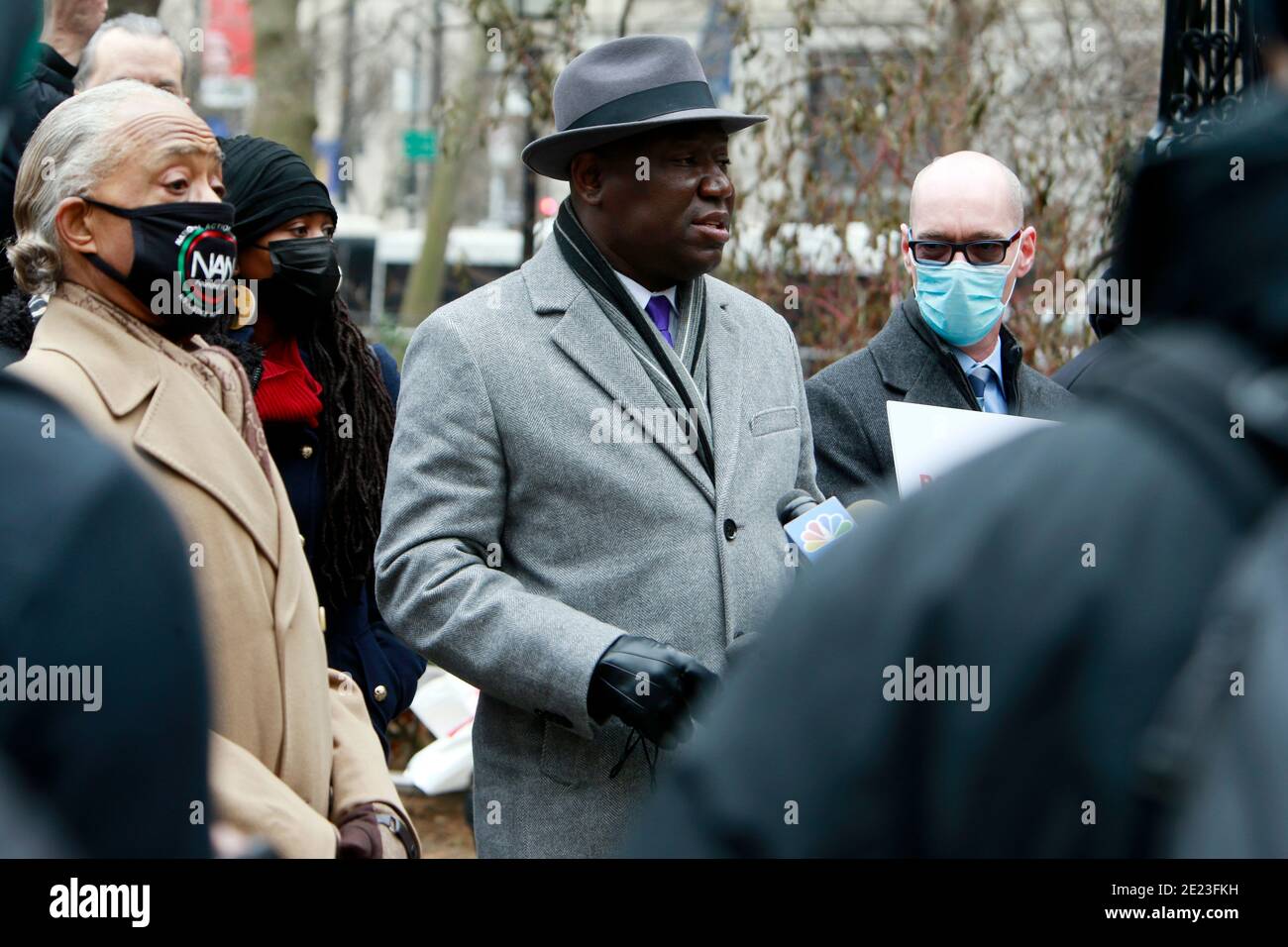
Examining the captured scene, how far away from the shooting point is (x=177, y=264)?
9.87 ft

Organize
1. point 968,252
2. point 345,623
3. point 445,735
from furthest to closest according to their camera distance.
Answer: point 445,735 → point 968,252 → point 345,623

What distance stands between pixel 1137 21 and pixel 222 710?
1406cm

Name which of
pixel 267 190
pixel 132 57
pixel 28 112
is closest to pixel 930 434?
pixel 267 190

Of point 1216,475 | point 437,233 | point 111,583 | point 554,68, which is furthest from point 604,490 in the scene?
point 437,233

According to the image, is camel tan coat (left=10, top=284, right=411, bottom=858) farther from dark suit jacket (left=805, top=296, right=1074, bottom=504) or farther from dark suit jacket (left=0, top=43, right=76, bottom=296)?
dark suit jacket (left=805, top=296, right=1074, bottom=504)

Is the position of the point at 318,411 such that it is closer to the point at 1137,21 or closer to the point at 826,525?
the point at 826,525

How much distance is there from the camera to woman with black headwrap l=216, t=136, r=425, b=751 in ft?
12.8

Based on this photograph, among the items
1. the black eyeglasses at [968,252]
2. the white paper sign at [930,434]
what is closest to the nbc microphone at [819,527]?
the white paper sign at [930,434]

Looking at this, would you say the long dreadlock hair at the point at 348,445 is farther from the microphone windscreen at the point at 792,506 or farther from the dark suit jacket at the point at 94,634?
the dark suit jacket at the point at 94,634

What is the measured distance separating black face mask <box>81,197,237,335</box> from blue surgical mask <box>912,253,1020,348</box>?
1.68 meters

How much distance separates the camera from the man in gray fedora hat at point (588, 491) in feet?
10.2

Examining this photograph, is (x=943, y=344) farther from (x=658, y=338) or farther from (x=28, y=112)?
(x=28, y=112)

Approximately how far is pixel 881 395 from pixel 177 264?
65.9 inches

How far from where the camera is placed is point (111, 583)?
1.28 m
